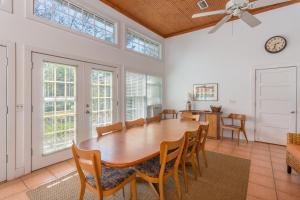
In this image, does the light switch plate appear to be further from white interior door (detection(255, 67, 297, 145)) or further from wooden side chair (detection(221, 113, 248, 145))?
white interior door (detection(255, 67, 297, 145))

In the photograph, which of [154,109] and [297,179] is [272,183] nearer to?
[297,179]

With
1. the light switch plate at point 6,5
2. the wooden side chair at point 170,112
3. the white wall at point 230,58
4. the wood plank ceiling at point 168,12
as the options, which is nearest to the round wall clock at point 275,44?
the white wall at point 230,58

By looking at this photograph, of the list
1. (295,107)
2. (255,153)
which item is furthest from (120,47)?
(295,107)

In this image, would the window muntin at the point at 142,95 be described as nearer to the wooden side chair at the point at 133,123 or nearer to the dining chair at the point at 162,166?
the wooden side chair at the point at 133,123

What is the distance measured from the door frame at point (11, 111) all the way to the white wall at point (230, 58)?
4548mm

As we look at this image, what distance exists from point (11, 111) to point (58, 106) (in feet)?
2.28

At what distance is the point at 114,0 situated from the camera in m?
3.83

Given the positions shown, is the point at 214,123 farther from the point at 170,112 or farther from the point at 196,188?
the point at 196,188

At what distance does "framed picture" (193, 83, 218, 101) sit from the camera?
200 inches

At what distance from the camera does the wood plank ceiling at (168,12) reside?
3.93m

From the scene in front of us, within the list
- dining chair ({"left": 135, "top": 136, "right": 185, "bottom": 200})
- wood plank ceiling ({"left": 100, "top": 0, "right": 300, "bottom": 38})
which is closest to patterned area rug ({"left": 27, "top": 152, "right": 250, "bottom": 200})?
dining chair ({"left": 135, "top": 136, "right": 185, "bottom": 200})

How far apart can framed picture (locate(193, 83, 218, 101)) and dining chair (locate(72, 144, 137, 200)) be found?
408 centimetres

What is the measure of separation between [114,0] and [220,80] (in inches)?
144

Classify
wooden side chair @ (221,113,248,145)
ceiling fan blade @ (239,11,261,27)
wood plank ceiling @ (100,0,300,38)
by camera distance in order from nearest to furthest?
1. ceiling fan blade @ (239,11,261,27)
2. wood plank ceiling @ (100,0,300,38)
3. wooden side chair @ (221,113,248,145)
